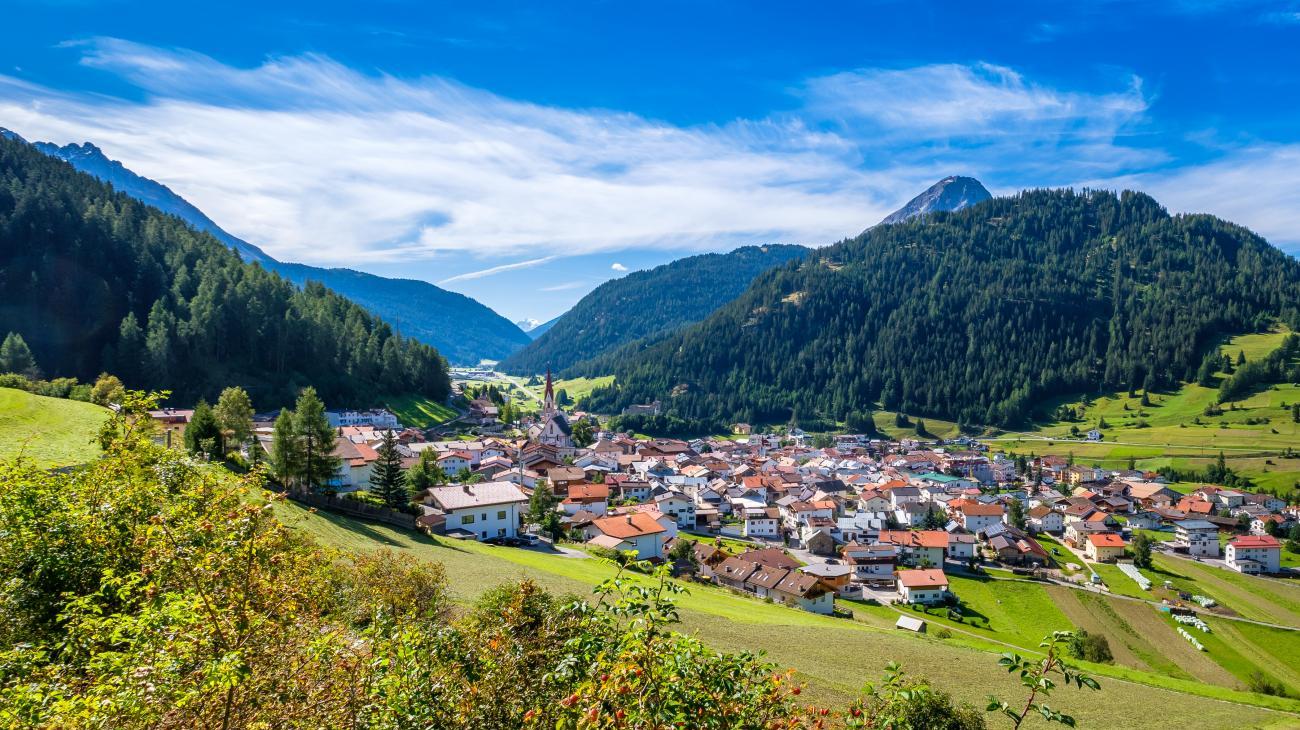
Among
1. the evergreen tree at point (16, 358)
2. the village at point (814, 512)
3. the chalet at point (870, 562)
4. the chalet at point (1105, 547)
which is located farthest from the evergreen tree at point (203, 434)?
the chalet at point (1105, 547)

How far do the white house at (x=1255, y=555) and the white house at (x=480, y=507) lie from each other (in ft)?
249

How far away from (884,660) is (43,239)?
115m

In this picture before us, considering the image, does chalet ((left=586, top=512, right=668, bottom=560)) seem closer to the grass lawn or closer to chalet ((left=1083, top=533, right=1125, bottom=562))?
chalet ((left=1083, top=533, right=1125, bottom=562))

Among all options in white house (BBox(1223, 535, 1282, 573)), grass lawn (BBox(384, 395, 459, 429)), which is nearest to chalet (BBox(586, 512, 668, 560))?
grass lawn (BBox(384, 395, 459, 429))

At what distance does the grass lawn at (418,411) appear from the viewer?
101562 mm

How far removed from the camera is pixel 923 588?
52031 mm

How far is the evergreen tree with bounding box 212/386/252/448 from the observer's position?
134ft

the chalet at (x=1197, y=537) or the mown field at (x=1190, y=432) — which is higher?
the mown field at (x=1190, y=432)

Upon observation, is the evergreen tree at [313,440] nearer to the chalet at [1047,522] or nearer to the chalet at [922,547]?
the chalet at [922,547]

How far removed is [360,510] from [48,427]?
15.4m

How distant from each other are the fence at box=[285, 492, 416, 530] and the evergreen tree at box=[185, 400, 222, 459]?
196 inches

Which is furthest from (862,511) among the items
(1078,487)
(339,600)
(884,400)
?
(884,400)

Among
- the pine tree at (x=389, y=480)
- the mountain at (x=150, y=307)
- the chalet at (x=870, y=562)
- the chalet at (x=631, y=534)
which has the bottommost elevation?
the chalet at (x=870, y=562)

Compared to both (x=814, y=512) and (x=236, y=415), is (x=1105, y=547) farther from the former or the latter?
(x=236, y=415)
